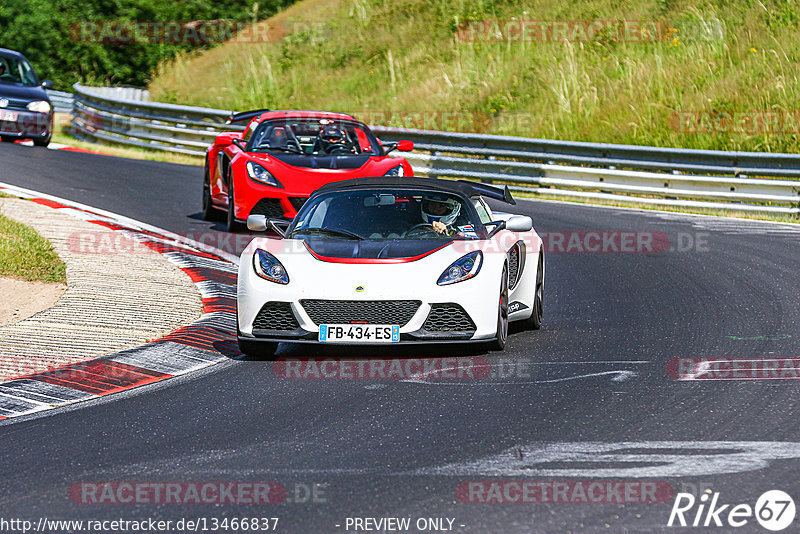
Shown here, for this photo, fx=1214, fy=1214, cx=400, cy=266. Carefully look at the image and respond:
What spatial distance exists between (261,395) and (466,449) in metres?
1.78

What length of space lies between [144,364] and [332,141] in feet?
24.9

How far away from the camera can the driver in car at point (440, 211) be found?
9.20 metres

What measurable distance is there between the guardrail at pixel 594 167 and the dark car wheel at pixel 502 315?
442 inches

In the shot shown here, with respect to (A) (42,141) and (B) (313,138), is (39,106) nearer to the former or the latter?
(A) (42,141)

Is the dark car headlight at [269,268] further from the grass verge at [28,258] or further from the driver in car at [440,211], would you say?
the grass verge at [28,258]

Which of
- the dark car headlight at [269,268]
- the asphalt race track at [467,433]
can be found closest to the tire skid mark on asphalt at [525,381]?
the asphalt race track at [467,433]

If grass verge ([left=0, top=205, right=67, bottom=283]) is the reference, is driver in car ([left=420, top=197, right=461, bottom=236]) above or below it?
above

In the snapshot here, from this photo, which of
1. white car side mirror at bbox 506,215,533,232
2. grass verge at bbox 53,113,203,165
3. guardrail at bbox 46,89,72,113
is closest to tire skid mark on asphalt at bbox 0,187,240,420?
white car side mirror at bbox 506,215,533,232

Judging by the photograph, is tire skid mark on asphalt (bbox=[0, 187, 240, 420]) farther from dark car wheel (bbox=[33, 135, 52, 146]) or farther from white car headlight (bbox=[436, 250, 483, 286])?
dark car wheel (bbox=[33, 135, 52, 146])

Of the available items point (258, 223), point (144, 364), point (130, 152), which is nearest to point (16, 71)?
point (130, 152)

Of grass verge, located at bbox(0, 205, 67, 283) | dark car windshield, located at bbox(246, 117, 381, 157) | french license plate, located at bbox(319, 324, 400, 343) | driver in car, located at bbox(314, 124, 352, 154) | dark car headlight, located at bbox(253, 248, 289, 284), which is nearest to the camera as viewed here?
french license plate, located at bbox(319, 324, 400, 343)

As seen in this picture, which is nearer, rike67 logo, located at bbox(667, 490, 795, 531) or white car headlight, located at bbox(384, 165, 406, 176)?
rike67 logo, located at bbox(667, 490, 795, 531)

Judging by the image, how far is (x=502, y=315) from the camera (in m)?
8.38

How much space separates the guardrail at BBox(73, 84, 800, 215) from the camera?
750 inches
